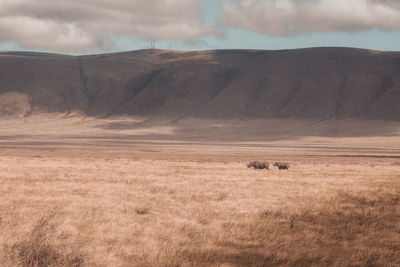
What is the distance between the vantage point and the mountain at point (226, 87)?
14775 centimetres

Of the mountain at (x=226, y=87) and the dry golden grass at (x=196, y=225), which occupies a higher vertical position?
the mountain at (x=226, y=87)

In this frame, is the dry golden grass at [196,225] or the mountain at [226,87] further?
the mountain at [226,87]

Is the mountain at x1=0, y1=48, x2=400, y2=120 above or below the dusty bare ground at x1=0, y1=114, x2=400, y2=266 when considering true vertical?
above

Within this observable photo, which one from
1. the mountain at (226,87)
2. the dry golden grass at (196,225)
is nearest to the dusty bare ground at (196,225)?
the dry golden grass at (196,225)

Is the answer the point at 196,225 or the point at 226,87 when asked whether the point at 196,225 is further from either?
the point at 226,87

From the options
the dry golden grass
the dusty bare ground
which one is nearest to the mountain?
the dusty bare ground

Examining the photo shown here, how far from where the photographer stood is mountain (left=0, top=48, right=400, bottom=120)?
148 meters

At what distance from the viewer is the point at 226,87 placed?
171250mm

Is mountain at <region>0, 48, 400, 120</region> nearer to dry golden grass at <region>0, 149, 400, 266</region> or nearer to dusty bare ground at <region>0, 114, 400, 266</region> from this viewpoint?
dusty bare ground at <region>0, 114, 400, 266</region>

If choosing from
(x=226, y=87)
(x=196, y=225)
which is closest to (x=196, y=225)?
(x=196, y=225)

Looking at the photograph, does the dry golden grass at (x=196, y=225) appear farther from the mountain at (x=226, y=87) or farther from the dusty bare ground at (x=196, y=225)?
the mountain at (x=226, y=87)

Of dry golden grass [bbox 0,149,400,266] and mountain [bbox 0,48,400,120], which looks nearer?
dry golden grass [bbox 0,149,400,266]

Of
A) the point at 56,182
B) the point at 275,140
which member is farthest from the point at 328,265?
the point at 275,140

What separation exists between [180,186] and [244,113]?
132m
